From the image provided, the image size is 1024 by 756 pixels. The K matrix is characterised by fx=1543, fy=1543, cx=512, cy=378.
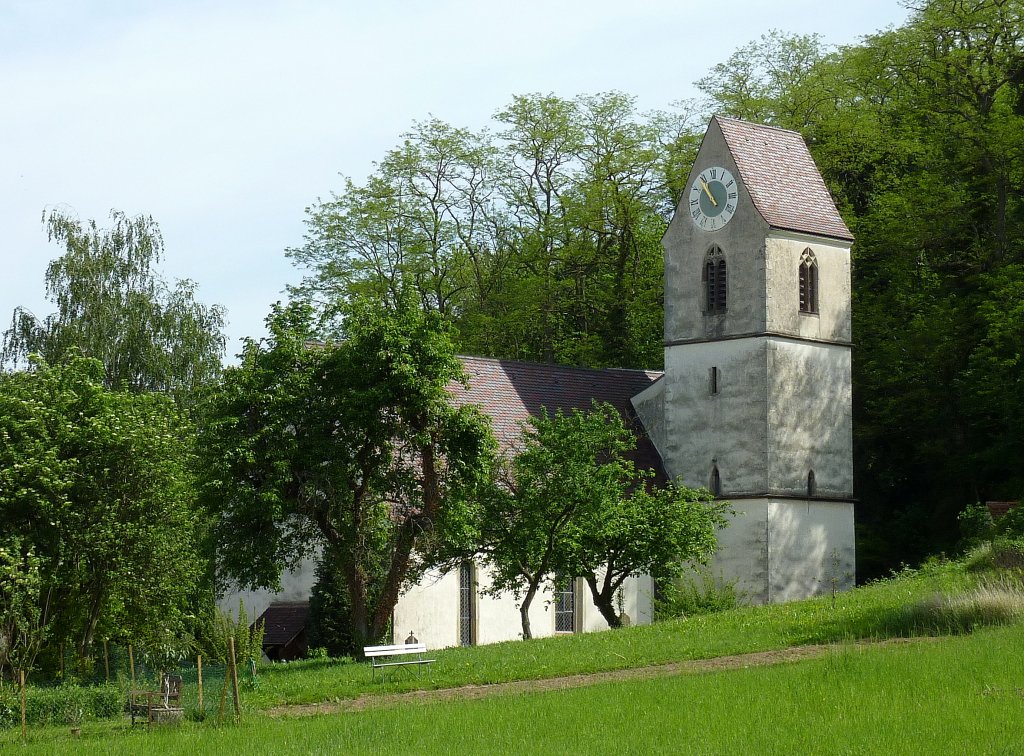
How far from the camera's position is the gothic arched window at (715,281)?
44.2 meters

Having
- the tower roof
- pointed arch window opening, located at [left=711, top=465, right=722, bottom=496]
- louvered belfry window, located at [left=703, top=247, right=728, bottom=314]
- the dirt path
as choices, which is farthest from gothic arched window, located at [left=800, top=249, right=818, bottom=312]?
the dirt path

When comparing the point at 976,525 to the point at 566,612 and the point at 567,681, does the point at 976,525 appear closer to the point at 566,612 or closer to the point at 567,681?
the point at 566,612

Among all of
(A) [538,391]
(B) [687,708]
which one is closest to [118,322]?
(A) [538,391]

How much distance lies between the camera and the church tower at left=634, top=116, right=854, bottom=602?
140 ft

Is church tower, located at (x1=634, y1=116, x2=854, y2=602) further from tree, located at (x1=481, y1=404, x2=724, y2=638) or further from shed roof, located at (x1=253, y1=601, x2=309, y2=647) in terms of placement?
shed roof, located at (x1=253, y1=601, x2=309, y2=647)

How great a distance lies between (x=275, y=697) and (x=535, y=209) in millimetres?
38025

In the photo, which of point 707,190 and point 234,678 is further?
point 707,190

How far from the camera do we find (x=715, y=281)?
44344 mm

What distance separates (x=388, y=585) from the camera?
109 ft

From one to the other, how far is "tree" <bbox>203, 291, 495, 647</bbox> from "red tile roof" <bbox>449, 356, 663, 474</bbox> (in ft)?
28.7

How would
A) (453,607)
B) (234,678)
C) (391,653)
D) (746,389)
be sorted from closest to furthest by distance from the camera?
(234,678) < (391,653) < (453,607) < (746,389)

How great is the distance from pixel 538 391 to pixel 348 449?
43.1ft

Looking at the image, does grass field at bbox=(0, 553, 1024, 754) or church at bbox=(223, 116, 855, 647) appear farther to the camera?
church at bbox=(223, 116, 855, 647)

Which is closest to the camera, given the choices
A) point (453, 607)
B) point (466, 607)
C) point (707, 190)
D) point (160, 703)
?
point (160, 703)
